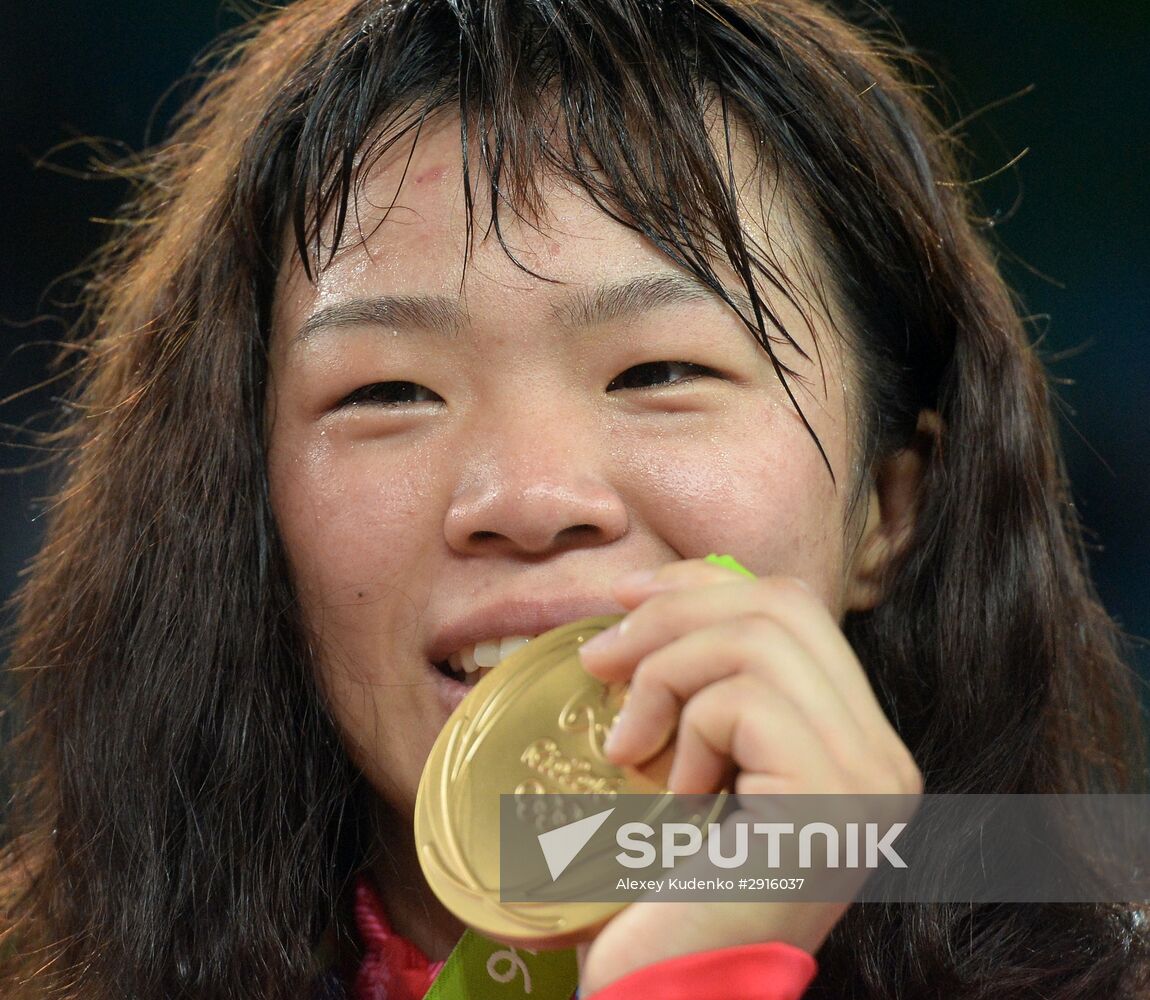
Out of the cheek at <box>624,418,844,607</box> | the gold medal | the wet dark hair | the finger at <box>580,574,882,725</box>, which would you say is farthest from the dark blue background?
the finger at <box>580,574,882,725</box>

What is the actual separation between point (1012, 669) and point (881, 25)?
7.80 ft

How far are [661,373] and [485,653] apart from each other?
Answer: 41 centimetres

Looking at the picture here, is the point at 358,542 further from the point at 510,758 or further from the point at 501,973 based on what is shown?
the point at 501,973

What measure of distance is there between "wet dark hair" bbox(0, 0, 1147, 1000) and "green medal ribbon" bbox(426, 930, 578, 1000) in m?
0.26

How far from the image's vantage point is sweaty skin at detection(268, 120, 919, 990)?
1.69 meters

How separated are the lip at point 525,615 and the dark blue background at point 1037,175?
2162mm

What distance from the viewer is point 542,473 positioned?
5.38ft

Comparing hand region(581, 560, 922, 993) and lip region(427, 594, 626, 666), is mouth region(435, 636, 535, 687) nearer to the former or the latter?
lip region(427, 594, 626, 666)

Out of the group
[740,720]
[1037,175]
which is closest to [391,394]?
[740,720]

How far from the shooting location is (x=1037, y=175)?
3.68 meters

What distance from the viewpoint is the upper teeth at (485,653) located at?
1706mm

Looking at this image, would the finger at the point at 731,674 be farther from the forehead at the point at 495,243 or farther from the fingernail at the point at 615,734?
the forehead at the point at 495,243

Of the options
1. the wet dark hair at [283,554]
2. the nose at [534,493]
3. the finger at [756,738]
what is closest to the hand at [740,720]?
the finger at [756,738]

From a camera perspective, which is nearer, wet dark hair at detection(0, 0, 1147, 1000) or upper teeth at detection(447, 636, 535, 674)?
upper teeth at detection(447, 636, 535, 674)
